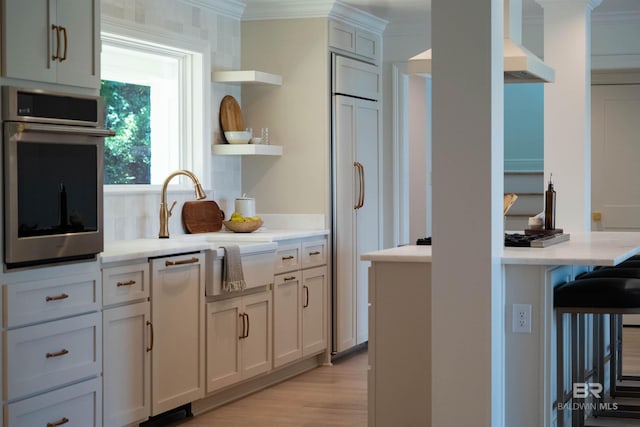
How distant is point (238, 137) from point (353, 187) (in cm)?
104

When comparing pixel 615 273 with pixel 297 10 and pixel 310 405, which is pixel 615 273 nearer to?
pixel 310 405

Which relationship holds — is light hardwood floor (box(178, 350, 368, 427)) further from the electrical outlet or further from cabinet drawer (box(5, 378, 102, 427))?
the electrical outlet

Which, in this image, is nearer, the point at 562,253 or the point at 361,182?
the point at 562,253

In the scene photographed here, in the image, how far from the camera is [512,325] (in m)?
3.87

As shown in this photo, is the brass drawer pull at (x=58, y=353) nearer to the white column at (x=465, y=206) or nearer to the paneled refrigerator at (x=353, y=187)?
the white column at (x=465, y=206)

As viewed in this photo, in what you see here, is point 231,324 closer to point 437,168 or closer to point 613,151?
point 437,168

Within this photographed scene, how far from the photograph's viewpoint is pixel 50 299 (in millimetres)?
3967

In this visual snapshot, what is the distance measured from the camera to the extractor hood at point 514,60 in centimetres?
460

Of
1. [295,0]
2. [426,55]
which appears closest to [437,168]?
[426,55]

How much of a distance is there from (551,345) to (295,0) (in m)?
3.39

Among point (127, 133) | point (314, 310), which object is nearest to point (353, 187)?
point (314, 310)

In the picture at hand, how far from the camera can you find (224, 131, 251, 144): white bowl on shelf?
6.26 meters

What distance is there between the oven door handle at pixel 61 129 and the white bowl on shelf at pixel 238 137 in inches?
74.8

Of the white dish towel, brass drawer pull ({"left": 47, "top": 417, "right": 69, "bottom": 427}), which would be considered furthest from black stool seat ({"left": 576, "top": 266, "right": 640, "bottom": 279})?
brass drawer pull ({"left": 47, "top": 417, "right": 69, "bottom": 427})
